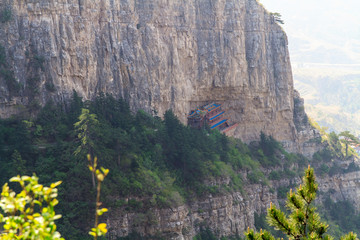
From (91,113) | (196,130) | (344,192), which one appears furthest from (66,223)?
(344,192)

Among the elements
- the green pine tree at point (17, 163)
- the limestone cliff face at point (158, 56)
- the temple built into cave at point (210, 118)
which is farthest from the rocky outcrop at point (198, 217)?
the limestone cliff face at point (158, 56)

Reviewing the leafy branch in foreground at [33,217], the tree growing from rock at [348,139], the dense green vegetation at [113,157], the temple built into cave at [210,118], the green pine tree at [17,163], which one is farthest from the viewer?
the tree growing from rock at [348,139]

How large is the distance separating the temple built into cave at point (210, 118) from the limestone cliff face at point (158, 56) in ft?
2.73

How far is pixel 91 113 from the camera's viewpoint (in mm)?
28609

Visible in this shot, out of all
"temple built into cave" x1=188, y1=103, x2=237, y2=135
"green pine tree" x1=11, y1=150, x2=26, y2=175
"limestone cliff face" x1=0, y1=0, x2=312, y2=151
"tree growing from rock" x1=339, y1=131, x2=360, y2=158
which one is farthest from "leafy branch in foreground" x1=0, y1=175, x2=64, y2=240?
"tree growing from rock" x1=339, y1=131, x2=360, y2=158

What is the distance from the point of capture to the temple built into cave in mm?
38594

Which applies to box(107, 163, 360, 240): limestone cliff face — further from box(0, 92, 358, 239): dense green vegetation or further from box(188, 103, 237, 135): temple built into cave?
box(188, 103, 237, 135): temple built into cave

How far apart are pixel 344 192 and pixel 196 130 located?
64.9 ft

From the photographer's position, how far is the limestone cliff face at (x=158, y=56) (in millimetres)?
27984

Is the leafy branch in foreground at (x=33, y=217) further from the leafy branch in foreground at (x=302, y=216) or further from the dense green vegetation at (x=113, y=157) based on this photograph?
the dense green vegetation at (x=113, y=157)

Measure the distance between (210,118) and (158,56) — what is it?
759cm

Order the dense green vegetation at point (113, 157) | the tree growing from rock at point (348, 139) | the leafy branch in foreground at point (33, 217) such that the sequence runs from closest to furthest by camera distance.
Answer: the leafy branch in foreground at point (33, 217) < the dense green vegetation at point (113, 157) < the tree growing from rock at point (348, 139)

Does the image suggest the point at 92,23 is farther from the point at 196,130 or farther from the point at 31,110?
the point at 196,130

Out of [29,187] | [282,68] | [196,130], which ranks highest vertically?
[282,68]
